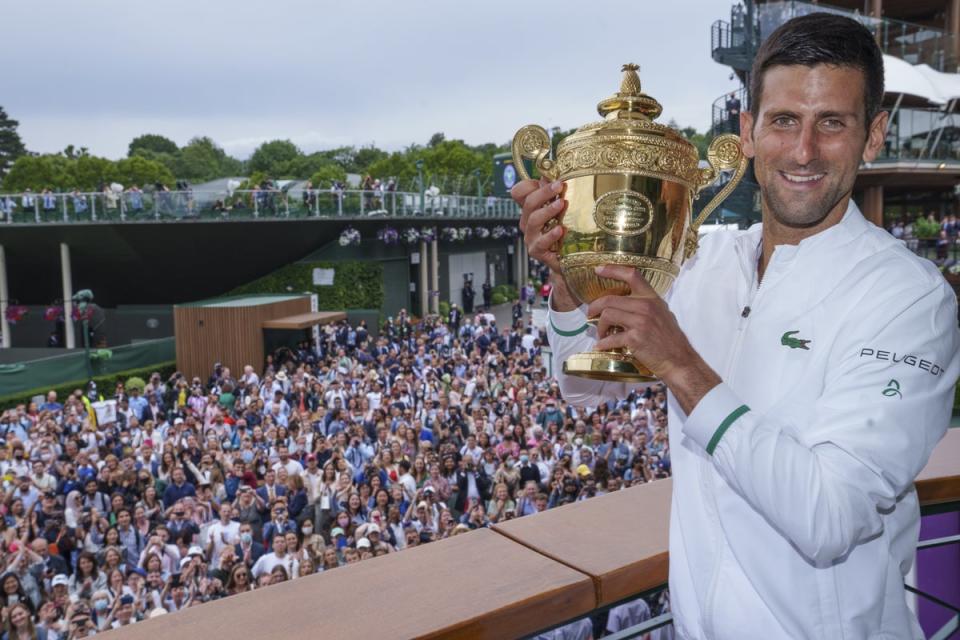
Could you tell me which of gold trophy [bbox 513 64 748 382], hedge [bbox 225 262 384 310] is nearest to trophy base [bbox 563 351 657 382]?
gold trophy [bbox 513 64 748 382]

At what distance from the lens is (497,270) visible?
1677 inches

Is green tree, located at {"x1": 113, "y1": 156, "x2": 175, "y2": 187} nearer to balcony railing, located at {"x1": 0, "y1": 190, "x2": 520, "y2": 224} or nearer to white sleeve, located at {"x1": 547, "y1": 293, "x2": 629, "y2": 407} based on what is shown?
balcony railing, located at {"x1": 0, "y1": 190, "x2": 520, "y2": 224}

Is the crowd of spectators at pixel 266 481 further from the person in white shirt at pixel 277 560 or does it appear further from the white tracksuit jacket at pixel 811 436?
the white tracksuit jacket at pixel 811 436

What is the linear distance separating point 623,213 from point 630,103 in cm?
30

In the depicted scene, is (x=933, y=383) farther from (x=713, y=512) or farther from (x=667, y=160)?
(x=667, y=160)

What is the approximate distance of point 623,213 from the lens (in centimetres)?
172

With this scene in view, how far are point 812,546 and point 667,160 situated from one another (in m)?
0.89

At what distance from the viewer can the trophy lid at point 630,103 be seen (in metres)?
1.84

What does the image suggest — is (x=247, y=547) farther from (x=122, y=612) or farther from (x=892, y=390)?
(x=892, y=390)

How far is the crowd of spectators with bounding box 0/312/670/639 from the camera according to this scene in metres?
7.79

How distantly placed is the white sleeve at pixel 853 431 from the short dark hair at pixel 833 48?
1.32 ft

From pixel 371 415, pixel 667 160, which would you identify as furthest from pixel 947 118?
pixel 667 160

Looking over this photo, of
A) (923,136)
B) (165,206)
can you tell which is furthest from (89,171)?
(923,136)

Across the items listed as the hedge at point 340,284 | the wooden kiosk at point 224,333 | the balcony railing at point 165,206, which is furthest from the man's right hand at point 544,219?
the hedge at point 340,284
